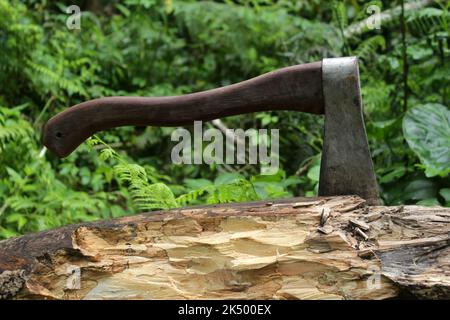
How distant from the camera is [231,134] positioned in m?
4.16

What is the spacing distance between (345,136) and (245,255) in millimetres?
Answer: 501

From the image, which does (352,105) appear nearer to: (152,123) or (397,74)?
(152,123)

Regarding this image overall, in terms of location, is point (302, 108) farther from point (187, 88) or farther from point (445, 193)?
point (187, 88)

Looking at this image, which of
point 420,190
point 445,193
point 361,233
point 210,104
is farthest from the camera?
point 420,190

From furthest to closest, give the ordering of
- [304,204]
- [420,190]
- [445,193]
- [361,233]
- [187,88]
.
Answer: [187,88]
[420,190]
[445,193]
[304,204]
[361,233]

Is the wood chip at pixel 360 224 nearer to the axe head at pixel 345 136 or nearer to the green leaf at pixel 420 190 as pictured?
the axe head at pixel 345 136

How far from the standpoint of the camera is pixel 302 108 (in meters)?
2.03

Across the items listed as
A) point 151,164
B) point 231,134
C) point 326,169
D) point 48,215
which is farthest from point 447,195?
point 151,164

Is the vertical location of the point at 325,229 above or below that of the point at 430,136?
below

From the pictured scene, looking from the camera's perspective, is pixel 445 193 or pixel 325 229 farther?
pixel 445 193

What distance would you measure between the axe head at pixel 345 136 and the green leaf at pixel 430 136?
0.87 metres

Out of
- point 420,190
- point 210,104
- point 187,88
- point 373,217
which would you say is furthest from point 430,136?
point 187,88

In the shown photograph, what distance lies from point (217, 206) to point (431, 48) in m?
2.28

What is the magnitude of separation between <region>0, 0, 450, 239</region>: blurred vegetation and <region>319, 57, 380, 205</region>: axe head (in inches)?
18.9
